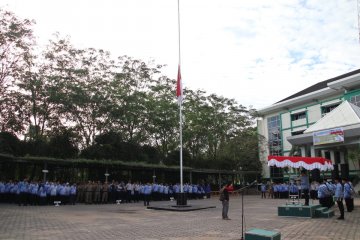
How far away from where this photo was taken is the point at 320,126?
22859 mm

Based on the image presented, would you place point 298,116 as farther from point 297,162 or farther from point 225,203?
point 225,203

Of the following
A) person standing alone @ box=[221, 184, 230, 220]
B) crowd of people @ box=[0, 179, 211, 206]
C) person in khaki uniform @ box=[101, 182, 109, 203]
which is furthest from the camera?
person in khaki uniform @ box=[101, 182, 109, 203]

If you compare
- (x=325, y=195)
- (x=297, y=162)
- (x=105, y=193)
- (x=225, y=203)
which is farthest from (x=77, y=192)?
(x=325, y=195)

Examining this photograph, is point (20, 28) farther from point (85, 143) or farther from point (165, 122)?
point (165, 122)

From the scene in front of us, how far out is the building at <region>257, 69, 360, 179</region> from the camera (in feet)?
70.9

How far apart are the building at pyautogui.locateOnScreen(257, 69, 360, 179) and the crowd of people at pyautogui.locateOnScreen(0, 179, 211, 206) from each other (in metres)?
11.4

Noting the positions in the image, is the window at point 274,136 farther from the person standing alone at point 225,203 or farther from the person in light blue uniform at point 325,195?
the person standing alone at point 225,203

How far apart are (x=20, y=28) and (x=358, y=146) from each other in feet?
84.1

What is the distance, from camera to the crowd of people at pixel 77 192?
20766mm

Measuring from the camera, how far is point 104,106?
100 ft

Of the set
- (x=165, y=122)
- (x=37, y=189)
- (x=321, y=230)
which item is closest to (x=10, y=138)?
(x=37, y=189)

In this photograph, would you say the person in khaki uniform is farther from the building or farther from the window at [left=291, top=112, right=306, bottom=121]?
the window at [left=291, top=112, right=306, bottom=121]

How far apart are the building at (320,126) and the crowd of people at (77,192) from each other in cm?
1144

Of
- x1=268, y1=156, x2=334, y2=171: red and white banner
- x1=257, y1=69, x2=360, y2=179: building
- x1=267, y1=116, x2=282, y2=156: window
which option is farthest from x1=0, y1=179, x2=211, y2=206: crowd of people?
x1=267, y1=116, x2=282, y2=156: window
